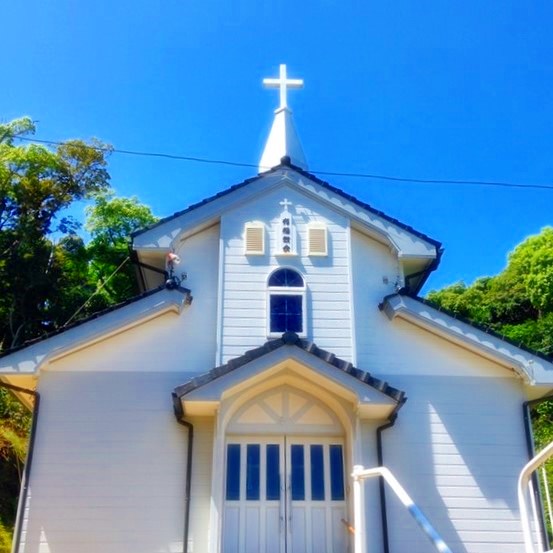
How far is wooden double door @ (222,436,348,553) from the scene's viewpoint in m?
9.01

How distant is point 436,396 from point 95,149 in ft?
78.6

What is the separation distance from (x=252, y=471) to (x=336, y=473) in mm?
1378

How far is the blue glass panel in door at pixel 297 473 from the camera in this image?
30.7ft

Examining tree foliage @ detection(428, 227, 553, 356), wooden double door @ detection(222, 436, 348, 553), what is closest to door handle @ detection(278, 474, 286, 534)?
wooden double door @ detection(222, 436, 348, 553)

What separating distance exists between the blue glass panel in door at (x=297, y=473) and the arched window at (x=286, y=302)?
207 centimetres

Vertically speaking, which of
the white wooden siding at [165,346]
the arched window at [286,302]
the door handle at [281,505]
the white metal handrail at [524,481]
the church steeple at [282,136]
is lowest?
the white metal handrail at [524,481]

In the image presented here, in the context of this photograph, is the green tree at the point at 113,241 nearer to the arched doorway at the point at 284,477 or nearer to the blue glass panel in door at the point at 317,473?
the arched doorway at the point at 284,477

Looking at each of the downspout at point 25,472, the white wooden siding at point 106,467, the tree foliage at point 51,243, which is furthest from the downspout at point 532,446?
the tree foliage at point 51,243

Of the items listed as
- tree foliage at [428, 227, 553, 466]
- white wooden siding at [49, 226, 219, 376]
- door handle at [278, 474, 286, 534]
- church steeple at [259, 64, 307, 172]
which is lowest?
door handle at [278, 474, 286, 534]

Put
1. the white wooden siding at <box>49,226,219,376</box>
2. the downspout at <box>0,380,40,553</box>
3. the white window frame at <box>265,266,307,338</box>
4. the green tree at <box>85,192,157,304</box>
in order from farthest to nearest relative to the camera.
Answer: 1. the green tree at <box>85,192,157,304</box>
2. the white window frame at <box>265,266,307,338</box>
3. the white wooden siding at <box>49,226,219,376</box>
4. the downspout at <box>0,380,40,553</box>

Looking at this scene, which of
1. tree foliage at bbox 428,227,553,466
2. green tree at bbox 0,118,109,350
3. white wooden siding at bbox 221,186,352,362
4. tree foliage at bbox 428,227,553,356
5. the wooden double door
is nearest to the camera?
the wooden double door

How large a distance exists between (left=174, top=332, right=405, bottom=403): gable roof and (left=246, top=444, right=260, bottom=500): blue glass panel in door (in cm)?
151

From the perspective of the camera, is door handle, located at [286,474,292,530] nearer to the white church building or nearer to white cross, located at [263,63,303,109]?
the white church building

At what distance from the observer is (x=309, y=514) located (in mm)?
9227
